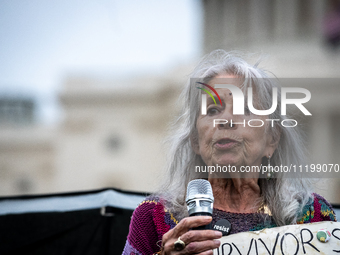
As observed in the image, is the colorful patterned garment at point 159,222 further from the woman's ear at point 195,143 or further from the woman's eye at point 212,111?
the woman's eye at point 212,111

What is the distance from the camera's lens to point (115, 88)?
10867 millimetres

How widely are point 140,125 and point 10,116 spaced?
369 inches

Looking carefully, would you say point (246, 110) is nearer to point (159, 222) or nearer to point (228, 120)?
point (228, 120)

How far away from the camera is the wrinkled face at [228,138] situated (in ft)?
4.86

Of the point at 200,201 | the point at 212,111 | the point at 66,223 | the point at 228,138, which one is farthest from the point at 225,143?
the point at 66,223

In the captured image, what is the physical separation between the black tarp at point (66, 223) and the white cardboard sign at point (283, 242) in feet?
3.20

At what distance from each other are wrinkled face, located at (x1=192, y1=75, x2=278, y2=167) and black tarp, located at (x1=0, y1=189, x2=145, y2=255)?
906mm

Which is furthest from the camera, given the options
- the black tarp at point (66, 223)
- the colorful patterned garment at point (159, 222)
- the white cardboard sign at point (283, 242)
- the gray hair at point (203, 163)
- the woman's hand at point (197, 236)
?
the black tarp at point (66, 223)

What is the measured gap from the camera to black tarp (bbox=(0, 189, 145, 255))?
7.07ft

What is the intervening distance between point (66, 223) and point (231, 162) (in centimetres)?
129

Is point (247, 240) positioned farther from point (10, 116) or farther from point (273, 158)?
point (10, 116)

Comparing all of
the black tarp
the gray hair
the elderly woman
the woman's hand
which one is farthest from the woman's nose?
the black tarp

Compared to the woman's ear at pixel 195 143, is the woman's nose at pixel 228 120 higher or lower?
higher

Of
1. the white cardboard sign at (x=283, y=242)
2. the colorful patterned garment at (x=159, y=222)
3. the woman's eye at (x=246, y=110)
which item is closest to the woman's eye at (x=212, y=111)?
the woman's eye at (x=246, y=110)
